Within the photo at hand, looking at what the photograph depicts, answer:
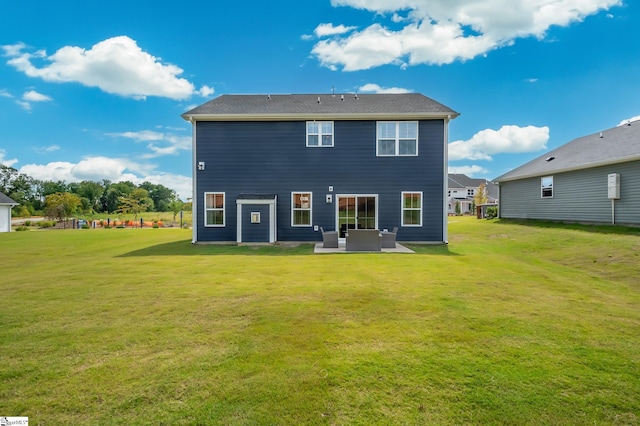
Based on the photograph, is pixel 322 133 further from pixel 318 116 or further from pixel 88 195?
pixel 88 195

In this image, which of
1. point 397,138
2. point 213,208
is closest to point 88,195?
point 213,208

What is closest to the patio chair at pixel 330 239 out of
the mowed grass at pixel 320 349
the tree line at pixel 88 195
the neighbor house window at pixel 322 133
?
the neighbor house window at pixel 322 133

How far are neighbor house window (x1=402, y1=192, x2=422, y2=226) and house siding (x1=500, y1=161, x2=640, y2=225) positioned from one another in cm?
1000

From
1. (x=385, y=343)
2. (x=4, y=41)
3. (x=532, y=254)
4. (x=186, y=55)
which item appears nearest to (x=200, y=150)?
(x=186, y=55)

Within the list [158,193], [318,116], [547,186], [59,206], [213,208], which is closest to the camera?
[318,116]

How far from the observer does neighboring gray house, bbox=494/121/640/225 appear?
14820 mm

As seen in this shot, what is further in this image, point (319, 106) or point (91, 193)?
point (91, 193)

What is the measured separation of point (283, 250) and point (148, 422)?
10279mm

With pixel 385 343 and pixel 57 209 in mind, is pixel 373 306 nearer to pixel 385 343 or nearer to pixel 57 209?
pixel 385 343

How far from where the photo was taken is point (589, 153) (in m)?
18.0

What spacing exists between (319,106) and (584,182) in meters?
15.5

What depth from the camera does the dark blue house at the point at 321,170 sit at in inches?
582

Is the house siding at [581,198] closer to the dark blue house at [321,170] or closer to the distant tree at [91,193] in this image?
the dark blue house at [321,170]

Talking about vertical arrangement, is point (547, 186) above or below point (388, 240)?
above
